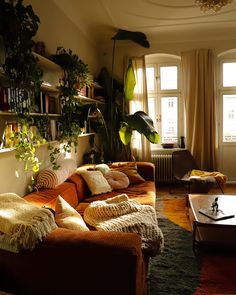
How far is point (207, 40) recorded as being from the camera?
16.2ft

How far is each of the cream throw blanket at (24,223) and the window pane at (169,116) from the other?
13.0ft

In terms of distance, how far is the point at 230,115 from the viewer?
523 centimetres

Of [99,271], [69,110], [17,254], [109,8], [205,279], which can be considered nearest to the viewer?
[99,271]

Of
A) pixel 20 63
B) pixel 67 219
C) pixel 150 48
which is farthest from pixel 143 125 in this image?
pixel 67 219

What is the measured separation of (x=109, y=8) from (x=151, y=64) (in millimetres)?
1759

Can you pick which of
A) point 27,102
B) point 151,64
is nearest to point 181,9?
point 151,64

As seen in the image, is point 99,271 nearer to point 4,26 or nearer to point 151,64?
point 4,26

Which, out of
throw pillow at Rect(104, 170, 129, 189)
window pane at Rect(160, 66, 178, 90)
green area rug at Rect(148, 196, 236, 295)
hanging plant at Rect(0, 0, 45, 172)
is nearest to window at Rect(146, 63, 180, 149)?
window pane at Rect(160, 66, 178, 90)

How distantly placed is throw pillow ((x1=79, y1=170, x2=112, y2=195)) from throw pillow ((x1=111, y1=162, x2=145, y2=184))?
46 cm

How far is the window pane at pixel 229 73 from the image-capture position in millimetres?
5207

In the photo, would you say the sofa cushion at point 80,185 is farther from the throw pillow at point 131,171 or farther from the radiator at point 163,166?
the radiator at point 163,166

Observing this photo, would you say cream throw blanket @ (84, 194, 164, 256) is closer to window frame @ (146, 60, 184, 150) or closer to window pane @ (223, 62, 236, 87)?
window frame @ (146, 60, 184, 150)

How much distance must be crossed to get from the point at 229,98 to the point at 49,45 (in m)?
3.60

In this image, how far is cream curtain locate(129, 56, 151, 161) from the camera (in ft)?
16.6
